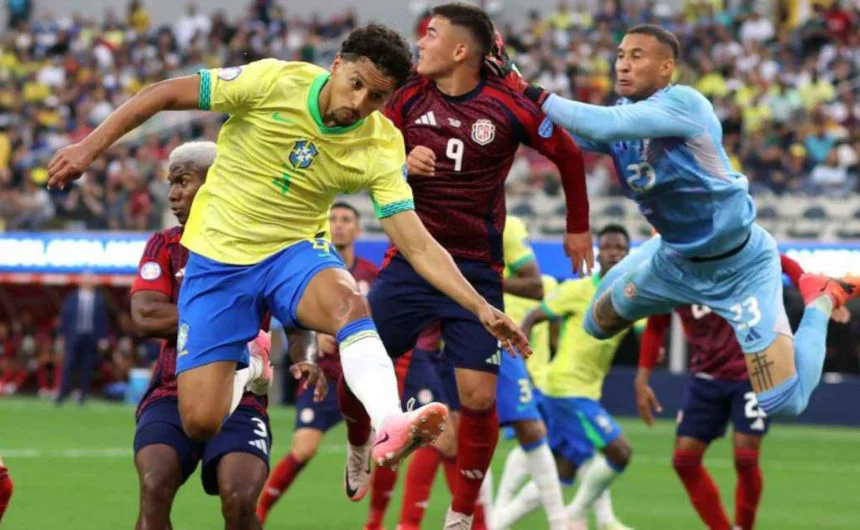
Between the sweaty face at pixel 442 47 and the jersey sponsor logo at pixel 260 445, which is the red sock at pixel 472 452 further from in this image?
the sweaty face at pixel 442 47

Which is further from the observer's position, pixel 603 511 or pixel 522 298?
pixel 522 298

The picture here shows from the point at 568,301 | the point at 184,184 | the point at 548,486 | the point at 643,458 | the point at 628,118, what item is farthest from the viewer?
the point at 643,458

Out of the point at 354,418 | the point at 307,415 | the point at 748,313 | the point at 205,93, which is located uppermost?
the point at 205,93

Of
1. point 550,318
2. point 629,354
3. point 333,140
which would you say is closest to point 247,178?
point 333,140

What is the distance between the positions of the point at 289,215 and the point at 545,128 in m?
1.92

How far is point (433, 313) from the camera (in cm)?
927

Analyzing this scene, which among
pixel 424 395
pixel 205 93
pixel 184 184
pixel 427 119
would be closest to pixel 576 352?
pixel 424 395

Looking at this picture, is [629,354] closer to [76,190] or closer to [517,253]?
[76,190]

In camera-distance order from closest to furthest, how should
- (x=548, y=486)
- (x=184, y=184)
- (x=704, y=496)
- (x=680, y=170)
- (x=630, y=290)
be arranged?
(x=184, y=184) → (x=680, y=170) → (x=630, y=290) → (x=548, y=486) → (x=704, y=496)

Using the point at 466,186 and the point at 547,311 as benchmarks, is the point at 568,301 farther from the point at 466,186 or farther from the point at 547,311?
the point at 466,186

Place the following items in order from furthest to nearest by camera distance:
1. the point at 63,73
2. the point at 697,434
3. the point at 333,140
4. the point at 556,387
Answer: the point at 63,73, the point at 556,387, the point at 697,434, the point at 333,140

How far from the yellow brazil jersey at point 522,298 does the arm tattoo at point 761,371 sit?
8.36 feet

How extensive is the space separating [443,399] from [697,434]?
1.73 meters

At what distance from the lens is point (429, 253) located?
7734 millimetres
